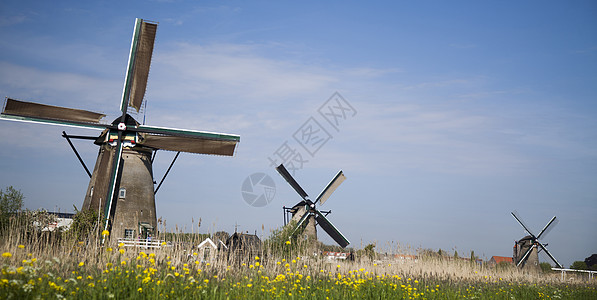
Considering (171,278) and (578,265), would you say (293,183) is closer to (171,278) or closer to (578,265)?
(171,278)

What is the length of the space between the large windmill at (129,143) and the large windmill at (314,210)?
42.3ft

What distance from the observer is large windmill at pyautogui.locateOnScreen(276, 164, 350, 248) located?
3309 centimetres

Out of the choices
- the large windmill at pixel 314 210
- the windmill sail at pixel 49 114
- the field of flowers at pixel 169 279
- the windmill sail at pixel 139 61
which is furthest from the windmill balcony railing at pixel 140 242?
the large windmill at pixel 314 210

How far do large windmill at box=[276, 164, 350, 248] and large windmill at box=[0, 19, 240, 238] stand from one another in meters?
12.9

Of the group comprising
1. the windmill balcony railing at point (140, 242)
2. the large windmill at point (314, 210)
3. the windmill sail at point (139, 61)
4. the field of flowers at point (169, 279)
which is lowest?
the field of flowers at point (169, 279)

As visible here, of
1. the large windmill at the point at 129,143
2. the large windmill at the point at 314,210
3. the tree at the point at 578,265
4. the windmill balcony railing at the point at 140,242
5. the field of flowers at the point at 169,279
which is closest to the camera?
the field of flowers at the point at 169,279

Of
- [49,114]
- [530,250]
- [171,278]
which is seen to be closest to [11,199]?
[49,114]

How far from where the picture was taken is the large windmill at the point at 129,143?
1936 centimetres

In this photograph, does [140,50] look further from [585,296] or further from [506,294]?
[585,296]

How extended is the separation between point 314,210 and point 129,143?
16072mm

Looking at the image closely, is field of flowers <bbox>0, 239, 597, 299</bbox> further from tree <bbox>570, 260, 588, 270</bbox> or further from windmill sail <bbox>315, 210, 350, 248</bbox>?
tree <bbox>570, 260, 588, 270</bbox>

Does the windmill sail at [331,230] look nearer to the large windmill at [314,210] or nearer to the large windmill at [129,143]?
the large windmill at [314,210]

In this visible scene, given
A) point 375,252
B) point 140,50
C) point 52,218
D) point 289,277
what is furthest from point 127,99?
point 289,277

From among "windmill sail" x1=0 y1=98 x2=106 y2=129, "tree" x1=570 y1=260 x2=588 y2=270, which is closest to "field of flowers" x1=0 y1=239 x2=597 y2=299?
"windmill sail" x1=0 y1=98 x2=106 y2=129
